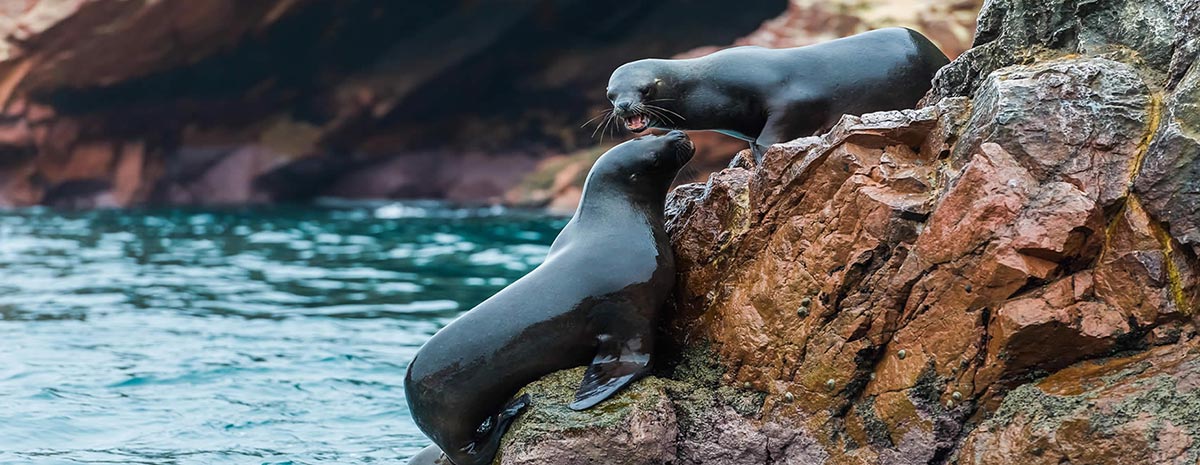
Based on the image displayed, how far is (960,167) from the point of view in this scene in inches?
141

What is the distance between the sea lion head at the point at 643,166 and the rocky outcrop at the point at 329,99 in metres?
16.5

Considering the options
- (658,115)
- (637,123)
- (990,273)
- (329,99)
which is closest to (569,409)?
(990,273)

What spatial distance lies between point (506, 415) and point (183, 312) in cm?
608

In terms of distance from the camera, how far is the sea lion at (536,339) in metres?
4.03

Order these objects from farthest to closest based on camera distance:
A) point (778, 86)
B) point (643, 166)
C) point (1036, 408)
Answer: point (778, 86), point (643, 166), point (1036, 408)

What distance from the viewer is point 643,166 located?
4.52 meters

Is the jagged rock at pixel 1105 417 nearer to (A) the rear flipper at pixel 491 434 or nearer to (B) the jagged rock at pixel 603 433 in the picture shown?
(B) the jagged rock at pixel 603 433

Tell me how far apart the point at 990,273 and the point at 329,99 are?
66.6 feet

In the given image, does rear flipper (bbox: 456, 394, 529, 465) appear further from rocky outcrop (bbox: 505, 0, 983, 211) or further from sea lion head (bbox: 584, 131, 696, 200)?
rocky outcrop (bbox: 505, 0, 983, 211)

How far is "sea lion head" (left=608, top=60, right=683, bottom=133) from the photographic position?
5.12 m

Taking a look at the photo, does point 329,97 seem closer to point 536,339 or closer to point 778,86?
point 778,86

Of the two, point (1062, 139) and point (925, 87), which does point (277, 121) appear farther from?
point (1062, 139)

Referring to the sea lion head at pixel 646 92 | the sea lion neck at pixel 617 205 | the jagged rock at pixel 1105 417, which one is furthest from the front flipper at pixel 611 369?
the sea lion head at pixel 646 92

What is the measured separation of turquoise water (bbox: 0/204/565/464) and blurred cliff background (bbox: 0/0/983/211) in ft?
16.0
